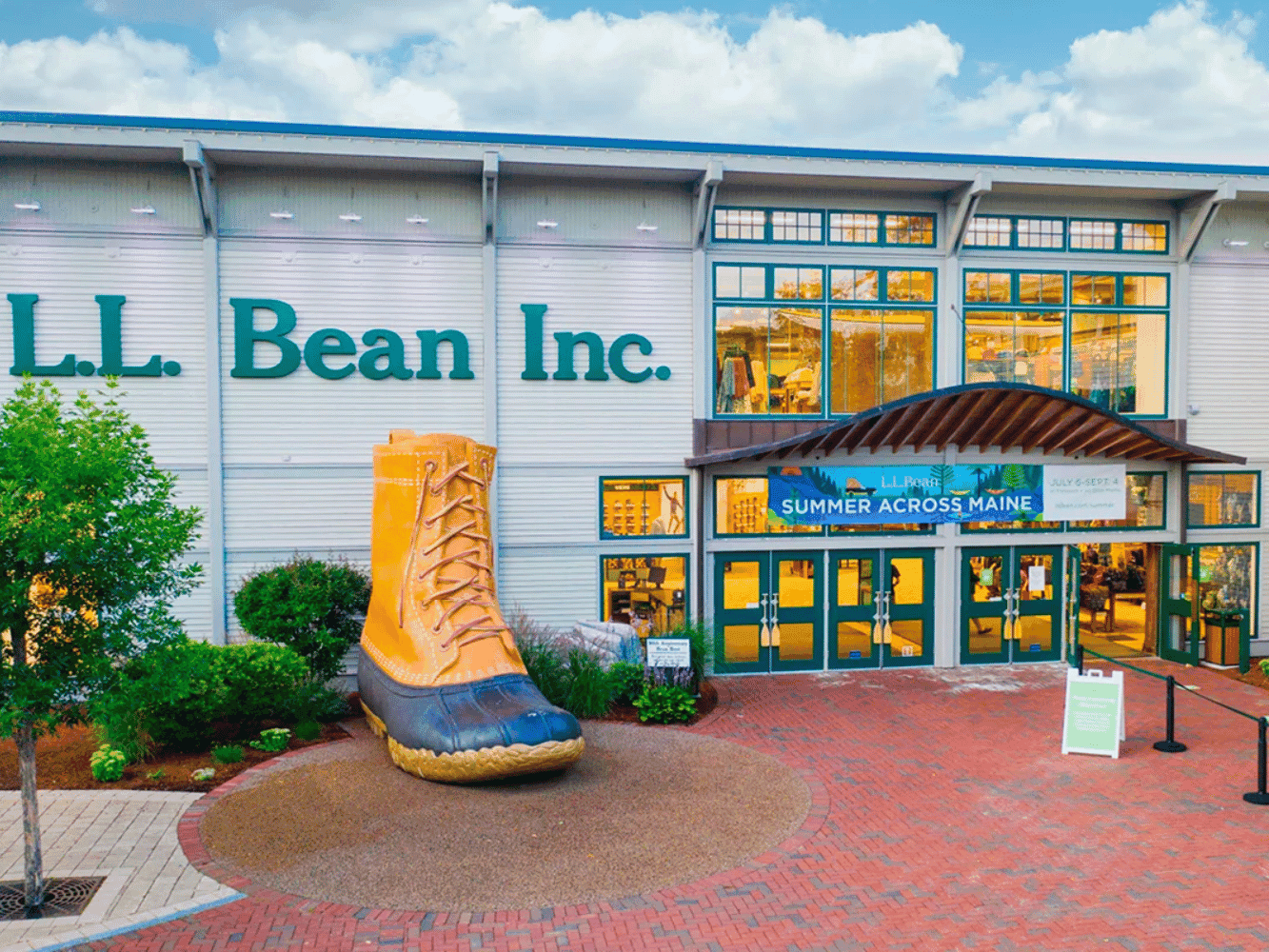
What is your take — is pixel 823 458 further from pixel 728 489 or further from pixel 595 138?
pixel 595 138

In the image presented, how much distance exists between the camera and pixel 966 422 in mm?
13703

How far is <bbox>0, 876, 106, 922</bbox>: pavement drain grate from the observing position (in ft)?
20.6

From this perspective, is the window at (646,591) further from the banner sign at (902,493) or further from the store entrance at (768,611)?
the banner sign at (902,493)

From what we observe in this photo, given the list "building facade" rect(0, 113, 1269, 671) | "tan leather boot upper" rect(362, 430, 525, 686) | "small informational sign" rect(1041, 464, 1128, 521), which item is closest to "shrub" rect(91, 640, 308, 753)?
"tan leather boot upper" rect(362, 430, 525, 686)

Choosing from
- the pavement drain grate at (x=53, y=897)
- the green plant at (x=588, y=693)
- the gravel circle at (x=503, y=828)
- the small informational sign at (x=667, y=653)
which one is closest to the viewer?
the pavement drain grate at (x=53, y=897)

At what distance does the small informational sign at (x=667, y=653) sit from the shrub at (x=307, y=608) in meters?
3.69

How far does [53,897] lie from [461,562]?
439cm

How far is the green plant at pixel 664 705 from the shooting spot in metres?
11.2

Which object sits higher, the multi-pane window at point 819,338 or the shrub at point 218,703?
the multi-pane window at point 819,338

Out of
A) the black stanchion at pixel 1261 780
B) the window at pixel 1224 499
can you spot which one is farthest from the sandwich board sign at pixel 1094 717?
the window at pixel 1224 499

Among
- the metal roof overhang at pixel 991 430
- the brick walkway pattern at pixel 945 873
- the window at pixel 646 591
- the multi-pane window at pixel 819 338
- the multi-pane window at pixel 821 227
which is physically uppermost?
the multi-pane window at pixel 821 227

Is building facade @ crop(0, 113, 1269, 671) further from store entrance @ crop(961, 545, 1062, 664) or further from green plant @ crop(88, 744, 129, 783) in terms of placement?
green plant @ crop(88, 744, 129, 783)

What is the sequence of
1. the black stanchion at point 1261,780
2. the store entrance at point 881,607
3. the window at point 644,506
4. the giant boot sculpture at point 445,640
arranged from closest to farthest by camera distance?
the giant boot sculpture at point 445,640 → the black stanchion at point 1261,780 → the window at point 644,506 → the store entrance at point 881,607

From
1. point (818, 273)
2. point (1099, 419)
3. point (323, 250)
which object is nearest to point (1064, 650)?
point (1099, 419)
